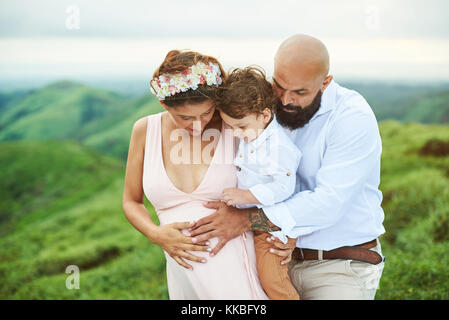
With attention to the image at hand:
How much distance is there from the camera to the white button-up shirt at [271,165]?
85.0 inches

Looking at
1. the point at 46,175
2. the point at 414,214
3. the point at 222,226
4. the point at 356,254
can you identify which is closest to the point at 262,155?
the point at 222,226

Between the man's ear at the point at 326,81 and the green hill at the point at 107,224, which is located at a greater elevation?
the man's ear at the point at 326,81

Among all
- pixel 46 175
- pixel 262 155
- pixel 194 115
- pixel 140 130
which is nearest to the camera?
pixel 262 155

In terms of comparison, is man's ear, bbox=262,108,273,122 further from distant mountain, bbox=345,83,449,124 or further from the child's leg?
distant mountain, bbox=345,83,449,124

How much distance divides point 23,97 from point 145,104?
214cm

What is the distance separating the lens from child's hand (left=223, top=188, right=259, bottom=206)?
2180 millimetres

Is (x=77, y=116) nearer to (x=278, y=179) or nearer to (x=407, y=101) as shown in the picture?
(x=407, y=101)

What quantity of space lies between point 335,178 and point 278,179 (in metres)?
0.28

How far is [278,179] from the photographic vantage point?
216cm

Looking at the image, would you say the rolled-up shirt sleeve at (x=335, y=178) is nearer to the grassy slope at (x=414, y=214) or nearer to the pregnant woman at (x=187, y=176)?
the pregnant woman at (x=187, y=176)

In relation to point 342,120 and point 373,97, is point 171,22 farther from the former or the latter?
point 342,120

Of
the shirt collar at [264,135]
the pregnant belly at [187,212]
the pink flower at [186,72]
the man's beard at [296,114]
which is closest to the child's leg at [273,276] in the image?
the pregnant belly at [187,212]

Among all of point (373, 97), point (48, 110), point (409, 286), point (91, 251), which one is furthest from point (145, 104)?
point (409, 286)
